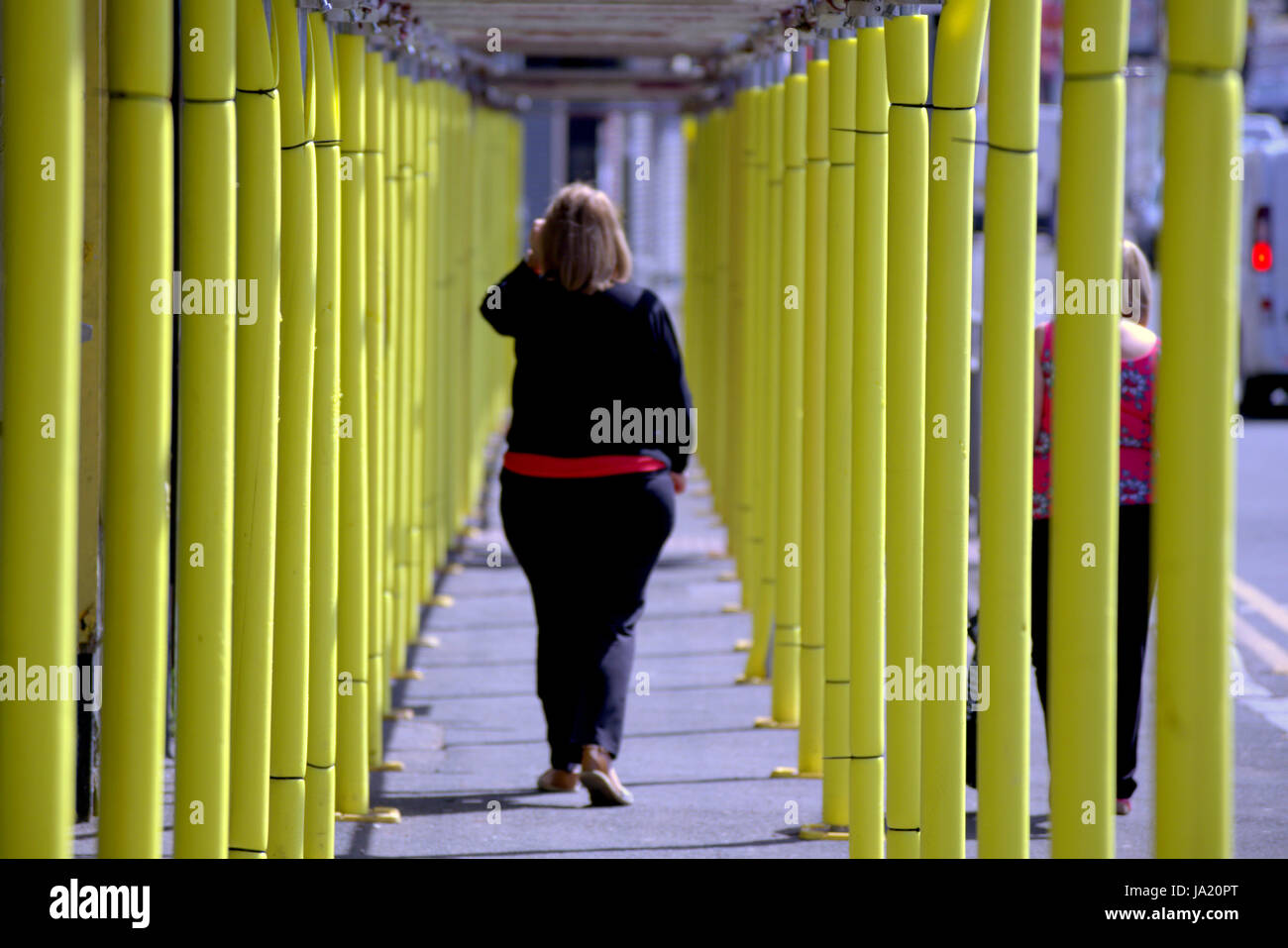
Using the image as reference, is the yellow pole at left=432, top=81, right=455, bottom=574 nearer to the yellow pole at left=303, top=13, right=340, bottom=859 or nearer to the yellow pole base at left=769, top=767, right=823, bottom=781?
the yellow pole base at left=769, top=767, right=823, bottom=781

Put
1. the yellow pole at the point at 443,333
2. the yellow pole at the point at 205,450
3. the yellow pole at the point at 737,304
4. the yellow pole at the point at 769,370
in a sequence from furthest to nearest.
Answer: the yellow pole at the point at 443,333
the yellow pole at the point at 737,304
the yellow pole at the point at 769,370
the yellow pole at the point at 205,450

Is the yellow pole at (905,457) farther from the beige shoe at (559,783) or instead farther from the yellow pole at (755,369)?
the yellow pole at (755,369)

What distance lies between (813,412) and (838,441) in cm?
84

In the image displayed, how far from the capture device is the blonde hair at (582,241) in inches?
234

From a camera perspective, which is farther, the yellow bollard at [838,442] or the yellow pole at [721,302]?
the yellow pole at [721,302]

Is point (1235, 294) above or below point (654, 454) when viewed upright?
above

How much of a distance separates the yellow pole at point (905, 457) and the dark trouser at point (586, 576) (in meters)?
1.70

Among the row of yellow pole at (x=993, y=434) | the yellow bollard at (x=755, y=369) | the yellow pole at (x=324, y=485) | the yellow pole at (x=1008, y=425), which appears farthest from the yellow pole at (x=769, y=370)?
the yellow pole at (x=1008, y=425)

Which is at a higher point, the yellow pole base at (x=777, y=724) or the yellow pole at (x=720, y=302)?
the yellow pole at (x=720, y=302)
